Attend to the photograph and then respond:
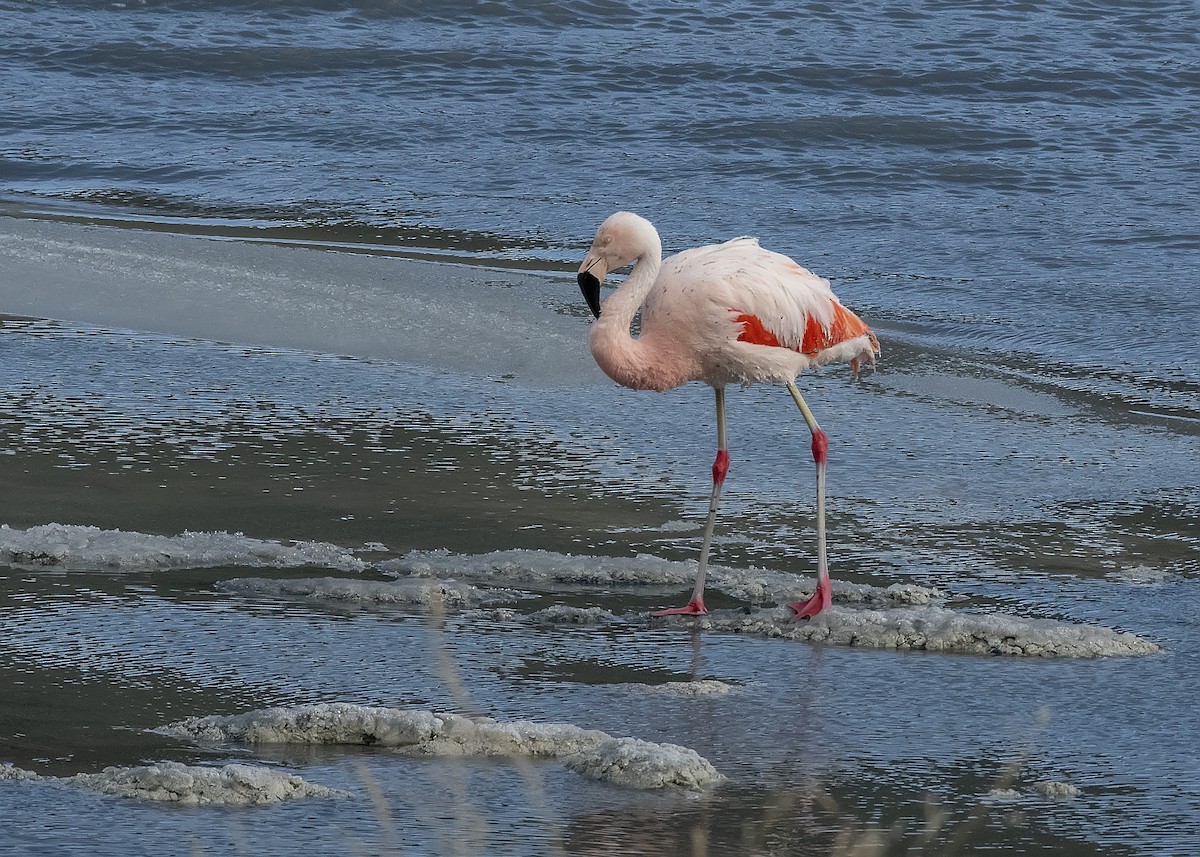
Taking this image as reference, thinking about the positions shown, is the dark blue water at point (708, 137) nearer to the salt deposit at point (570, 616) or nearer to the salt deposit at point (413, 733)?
the salt deposit at point (570, 616)

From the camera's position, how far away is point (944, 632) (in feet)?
15.4

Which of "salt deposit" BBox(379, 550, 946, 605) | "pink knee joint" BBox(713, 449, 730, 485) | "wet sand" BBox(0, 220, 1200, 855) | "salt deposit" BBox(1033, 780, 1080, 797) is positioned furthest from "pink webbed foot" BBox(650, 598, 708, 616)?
"salt deposit" BBox(1033, 780, 1080, 797)

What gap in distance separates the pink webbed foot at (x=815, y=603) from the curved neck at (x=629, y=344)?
2.96ft

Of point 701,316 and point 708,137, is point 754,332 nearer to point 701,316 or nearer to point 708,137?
point 701,316

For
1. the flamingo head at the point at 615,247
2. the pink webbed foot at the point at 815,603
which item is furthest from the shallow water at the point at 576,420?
the flamingo head at the point at 615,247

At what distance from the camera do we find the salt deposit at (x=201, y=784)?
3537mm

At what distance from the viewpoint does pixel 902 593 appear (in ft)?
16.6

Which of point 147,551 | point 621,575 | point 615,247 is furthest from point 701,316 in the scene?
point 147,551

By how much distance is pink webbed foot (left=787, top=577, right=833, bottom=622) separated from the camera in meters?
4.87

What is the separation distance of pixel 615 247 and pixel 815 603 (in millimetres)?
1312

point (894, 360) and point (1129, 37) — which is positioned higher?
point (1129, 37)

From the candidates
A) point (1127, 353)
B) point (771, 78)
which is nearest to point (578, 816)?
point (1127, 353)

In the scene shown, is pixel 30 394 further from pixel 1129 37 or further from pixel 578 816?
pixel 1129 37

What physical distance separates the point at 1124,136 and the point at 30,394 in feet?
27.4
